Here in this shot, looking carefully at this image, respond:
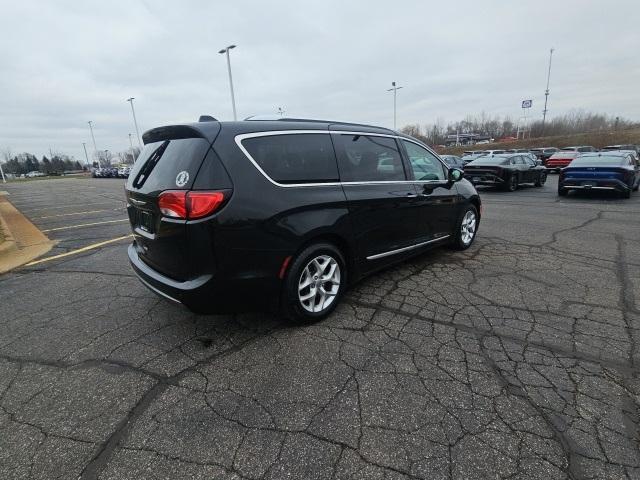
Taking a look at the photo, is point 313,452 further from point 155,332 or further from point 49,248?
point 49,248

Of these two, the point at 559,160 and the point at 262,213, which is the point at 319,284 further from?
A: the point at 559,160

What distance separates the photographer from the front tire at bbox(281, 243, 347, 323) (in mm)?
3119

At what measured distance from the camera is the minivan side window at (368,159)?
3.64 metres

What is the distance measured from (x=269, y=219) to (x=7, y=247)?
6.16m

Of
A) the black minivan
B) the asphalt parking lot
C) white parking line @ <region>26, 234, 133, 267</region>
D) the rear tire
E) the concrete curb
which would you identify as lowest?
the rear tire

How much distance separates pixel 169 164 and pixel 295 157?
1042 millimetres

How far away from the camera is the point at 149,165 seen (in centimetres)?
326

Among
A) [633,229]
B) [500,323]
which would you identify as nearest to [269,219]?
[500,323]

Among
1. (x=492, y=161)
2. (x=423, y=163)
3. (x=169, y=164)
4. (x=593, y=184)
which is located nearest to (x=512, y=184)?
(x=492, y=161)

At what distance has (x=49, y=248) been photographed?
6641 mm

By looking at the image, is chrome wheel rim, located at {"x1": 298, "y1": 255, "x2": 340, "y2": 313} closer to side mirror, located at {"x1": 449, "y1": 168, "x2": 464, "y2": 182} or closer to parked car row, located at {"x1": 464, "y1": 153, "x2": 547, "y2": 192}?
side mirror, located at {"x1": 449, "y1": 168, "x2": 464, "y2": 182}

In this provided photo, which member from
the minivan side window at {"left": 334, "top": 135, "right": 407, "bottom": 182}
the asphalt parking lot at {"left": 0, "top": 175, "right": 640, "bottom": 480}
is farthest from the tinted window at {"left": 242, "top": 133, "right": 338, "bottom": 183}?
the asphalt parking lot at {"left": 0, "top": 175, "right": 640, "bottom": 480}

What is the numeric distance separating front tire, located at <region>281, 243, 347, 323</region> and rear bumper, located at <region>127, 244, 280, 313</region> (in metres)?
0.15

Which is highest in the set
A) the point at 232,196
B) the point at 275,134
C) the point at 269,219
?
the point at 275,134
